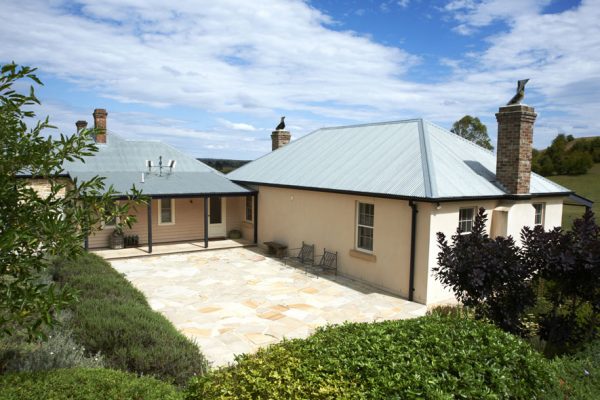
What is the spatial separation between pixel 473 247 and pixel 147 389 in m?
5.45

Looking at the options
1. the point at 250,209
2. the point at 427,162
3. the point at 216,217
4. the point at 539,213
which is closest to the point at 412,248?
the point at 427,162

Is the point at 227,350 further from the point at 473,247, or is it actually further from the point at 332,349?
the point at 473,247

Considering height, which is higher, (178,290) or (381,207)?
(381,207)

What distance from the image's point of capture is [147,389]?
4305mm

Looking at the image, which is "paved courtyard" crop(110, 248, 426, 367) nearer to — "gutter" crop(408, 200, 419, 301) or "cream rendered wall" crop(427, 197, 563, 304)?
"gutter" crop(408, 200, 419, 301)

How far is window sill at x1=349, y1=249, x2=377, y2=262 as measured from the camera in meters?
12.5

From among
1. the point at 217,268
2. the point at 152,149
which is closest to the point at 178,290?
the point at 217,268

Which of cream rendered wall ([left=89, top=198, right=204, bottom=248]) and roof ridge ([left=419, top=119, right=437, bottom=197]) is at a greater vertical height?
roof ridge ([left=419, top=119, right=437, bottom=197])

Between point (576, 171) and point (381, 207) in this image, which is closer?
point (381, 207)

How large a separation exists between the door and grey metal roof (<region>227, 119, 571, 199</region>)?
182cm

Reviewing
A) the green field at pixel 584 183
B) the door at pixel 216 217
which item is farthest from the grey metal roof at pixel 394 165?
the green field at pixel 584 183

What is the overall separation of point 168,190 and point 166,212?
2.20 meters

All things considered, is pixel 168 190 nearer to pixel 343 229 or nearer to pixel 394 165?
pixel 343 229

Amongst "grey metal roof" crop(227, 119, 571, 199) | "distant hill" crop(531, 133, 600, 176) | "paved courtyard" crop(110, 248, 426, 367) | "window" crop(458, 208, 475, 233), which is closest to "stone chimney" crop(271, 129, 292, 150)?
"grey metal roof" crop(227, 119, 571, 199)
